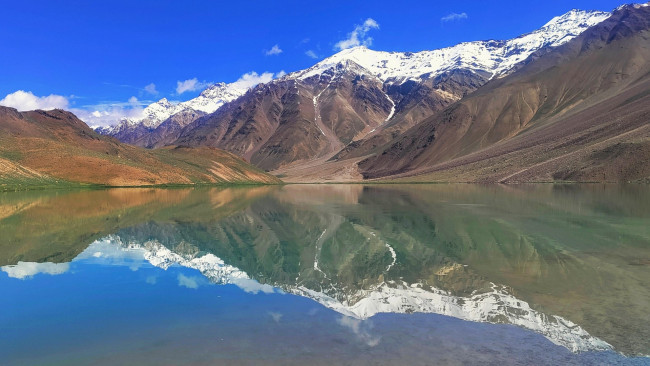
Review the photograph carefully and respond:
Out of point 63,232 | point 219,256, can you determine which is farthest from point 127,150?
point 219,256

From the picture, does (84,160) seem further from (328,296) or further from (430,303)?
(430,303)

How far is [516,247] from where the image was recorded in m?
27.2

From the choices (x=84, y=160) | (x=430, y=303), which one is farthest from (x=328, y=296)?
(x=84, y=160)

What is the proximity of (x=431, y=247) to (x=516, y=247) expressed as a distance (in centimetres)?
506

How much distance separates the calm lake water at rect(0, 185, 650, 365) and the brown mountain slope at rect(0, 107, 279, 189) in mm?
82047

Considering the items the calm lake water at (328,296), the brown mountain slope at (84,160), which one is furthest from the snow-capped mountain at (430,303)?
the brown mountain slope at (84,160)

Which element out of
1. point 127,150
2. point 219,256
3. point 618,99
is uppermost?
point 618,99

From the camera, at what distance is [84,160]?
12106cm

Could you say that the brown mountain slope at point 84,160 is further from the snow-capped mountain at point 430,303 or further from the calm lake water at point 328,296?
the snow-capped mountain at point 430,303

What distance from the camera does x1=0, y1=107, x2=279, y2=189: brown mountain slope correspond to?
110312 mm

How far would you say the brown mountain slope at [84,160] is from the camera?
362 ft

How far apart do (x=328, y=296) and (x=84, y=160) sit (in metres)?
123

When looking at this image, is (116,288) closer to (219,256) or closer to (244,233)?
(219,256)

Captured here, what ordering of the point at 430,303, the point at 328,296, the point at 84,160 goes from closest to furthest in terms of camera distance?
the point at 430,303, the point at 328,296, the point at 84,160
